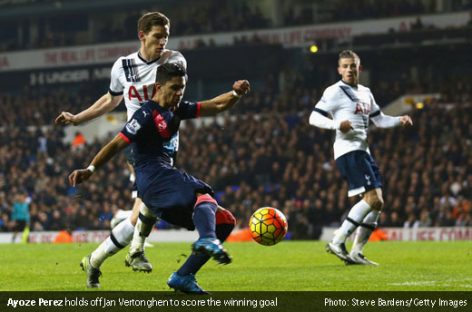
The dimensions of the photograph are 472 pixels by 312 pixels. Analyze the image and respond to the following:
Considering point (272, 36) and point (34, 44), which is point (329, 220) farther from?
point (34, 44)

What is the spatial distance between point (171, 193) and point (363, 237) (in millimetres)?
5056

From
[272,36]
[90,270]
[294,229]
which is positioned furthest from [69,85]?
[90,270]

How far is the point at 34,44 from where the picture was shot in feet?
150

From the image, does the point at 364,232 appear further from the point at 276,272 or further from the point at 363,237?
the point at 276,272

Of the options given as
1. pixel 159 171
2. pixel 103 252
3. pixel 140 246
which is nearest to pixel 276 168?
pixel 140 246

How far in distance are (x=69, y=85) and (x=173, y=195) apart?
37.9 meters

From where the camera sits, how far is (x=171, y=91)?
8.26 meters

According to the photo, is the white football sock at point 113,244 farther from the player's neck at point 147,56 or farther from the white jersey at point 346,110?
the white jersey at point 346,110

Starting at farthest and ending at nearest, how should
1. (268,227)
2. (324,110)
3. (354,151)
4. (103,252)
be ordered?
(324,110)
(354,151)
(268,227)
(103,252)

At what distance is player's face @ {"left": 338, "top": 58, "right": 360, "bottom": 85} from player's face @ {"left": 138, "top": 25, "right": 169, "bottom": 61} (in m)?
3.26

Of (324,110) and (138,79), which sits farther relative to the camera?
(324,110)

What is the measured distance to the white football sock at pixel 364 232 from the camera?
12.6 meters

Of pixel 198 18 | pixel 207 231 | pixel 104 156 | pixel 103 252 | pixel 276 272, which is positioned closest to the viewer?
pixel 207 231

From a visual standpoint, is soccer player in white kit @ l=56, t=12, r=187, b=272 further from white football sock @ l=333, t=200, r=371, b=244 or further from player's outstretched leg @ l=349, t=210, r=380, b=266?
player's outstretched leg @ l=349, t=210, r=380, b=266
